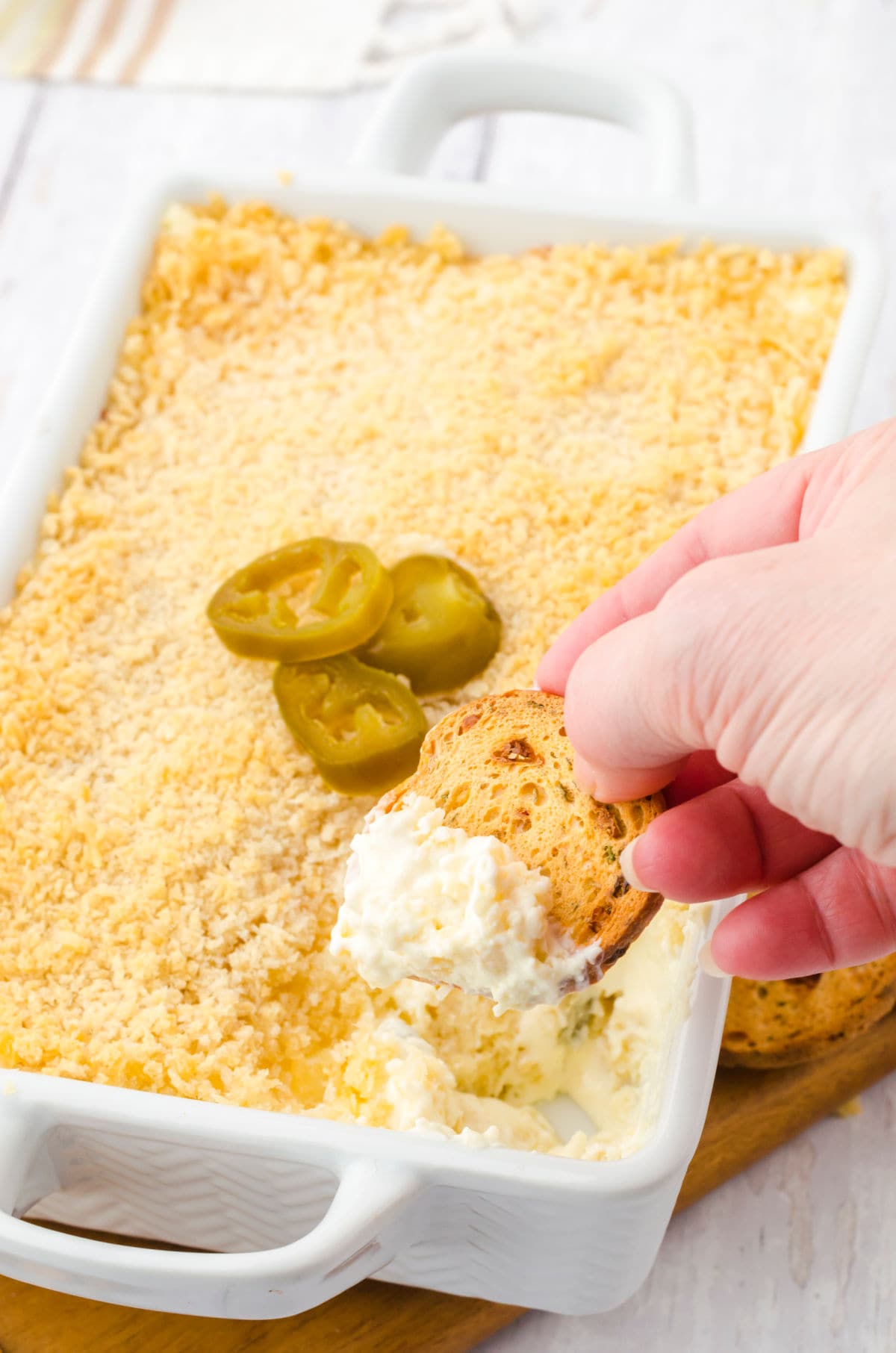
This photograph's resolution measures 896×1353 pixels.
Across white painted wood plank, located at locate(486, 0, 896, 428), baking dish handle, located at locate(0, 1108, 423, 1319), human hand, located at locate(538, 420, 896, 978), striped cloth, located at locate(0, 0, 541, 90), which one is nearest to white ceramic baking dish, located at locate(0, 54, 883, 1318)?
baking dish handle, located at locate(0, 1108, 423, 1319)

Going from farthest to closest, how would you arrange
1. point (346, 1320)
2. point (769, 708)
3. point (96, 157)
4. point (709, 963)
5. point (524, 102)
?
point (96, 157), point (524, 102), point (346, 1320), point (709, 963), point (769, 708)

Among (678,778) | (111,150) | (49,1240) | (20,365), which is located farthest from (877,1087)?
(111,150)

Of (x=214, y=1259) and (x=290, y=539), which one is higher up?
(x=290, y=539)

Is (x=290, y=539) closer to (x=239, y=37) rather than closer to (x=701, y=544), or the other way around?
(x=701, y=544)

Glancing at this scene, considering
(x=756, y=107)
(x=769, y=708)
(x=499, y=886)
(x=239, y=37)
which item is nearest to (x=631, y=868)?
(x=499, y=886)

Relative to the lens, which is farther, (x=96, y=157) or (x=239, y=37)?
(x=239, y=37)

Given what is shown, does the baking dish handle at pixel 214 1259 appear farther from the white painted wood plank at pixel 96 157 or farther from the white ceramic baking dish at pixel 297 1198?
the white painted wood plank at pixel 96 157

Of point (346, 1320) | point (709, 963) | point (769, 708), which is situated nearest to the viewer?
point (769, 708)

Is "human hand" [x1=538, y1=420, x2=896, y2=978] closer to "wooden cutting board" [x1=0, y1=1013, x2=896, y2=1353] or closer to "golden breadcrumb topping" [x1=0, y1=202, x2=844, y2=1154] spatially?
"golden breadcrumb topping" [x1=0, y1=202, x2=844, y2=1154]
